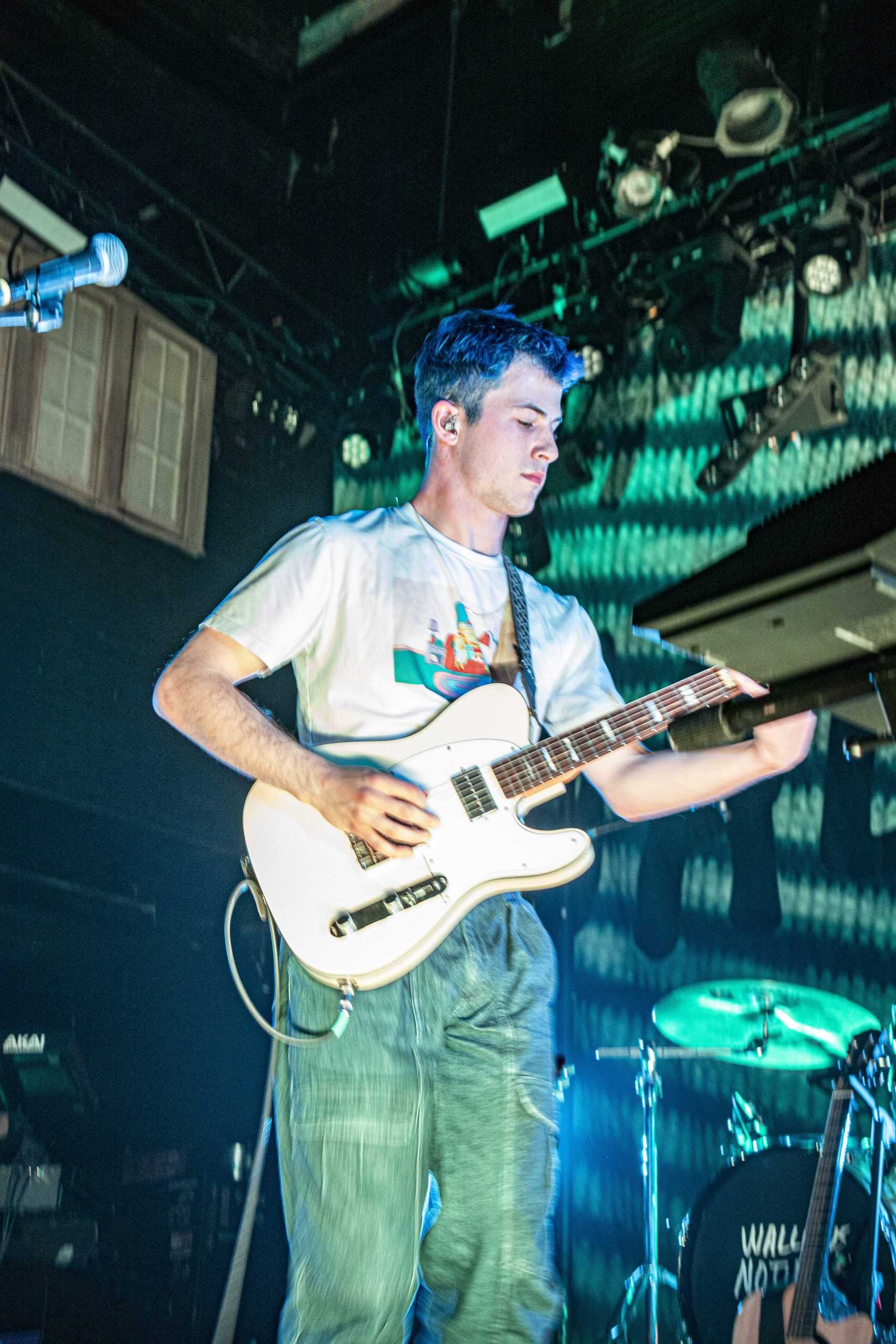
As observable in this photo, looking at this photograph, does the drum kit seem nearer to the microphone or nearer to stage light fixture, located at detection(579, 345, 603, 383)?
the microphone

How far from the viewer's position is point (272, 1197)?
430cm

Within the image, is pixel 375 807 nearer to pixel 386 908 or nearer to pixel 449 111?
pixel 386 908

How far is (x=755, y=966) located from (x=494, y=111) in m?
3.95

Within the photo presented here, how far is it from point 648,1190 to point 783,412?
8.88 ft

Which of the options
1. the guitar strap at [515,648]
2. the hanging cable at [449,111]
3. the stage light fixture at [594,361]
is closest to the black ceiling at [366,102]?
the hanging cable at [449,111]

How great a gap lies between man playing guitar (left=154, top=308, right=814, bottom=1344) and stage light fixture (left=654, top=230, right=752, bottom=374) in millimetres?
2089

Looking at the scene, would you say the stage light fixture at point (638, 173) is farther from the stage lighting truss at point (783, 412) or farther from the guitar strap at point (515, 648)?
the guitar strap at point (515, 648)

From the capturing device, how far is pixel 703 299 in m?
4.64

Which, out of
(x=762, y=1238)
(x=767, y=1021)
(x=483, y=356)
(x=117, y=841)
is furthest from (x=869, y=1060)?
(x=117, y=841)

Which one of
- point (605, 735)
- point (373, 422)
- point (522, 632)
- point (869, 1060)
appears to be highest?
point (373, 422)

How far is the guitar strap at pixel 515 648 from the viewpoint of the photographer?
2.54 m

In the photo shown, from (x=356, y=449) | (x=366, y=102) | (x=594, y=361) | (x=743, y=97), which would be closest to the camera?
(x=743, y=97)

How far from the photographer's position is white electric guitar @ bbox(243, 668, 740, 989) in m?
2.13

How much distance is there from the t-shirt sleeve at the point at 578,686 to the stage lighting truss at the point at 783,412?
6.36 ft
